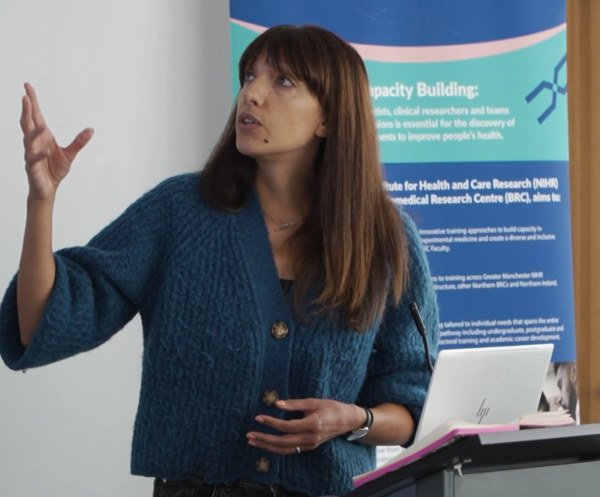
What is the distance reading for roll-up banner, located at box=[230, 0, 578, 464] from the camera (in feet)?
9.42

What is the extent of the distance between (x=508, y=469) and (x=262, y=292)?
72 centimetres

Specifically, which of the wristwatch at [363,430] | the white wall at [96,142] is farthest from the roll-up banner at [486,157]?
the wristwatch at [363,430]

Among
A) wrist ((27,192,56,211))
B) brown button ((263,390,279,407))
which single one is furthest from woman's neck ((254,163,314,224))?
wrist ((27,192,56,211))

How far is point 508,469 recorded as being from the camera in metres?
1.02

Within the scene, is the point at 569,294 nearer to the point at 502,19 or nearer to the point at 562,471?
the point at 502,19

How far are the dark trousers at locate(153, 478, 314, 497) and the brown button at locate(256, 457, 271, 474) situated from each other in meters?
0.03

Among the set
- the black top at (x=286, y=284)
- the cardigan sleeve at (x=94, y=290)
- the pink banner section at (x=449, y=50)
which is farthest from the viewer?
the pink banner section at (x=449, y=50)

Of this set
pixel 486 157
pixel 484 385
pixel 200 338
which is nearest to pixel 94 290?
pixel 200 338

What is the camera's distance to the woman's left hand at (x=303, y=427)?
1.47 m

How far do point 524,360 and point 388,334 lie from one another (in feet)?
1.11

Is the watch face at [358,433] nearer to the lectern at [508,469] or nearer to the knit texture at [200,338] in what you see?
the knit texture at [200,338]

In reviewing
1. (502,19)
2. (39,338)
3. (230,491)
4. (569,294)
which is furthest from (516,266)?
(39,338)

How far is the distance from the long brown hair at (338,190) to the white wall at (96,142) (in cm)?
97

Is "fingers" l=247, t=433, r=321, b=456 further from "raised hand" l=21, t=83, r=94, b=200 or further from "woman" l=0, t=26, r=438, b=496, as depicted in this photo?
"raised hand" l=21, t=83, r=94, b=200
